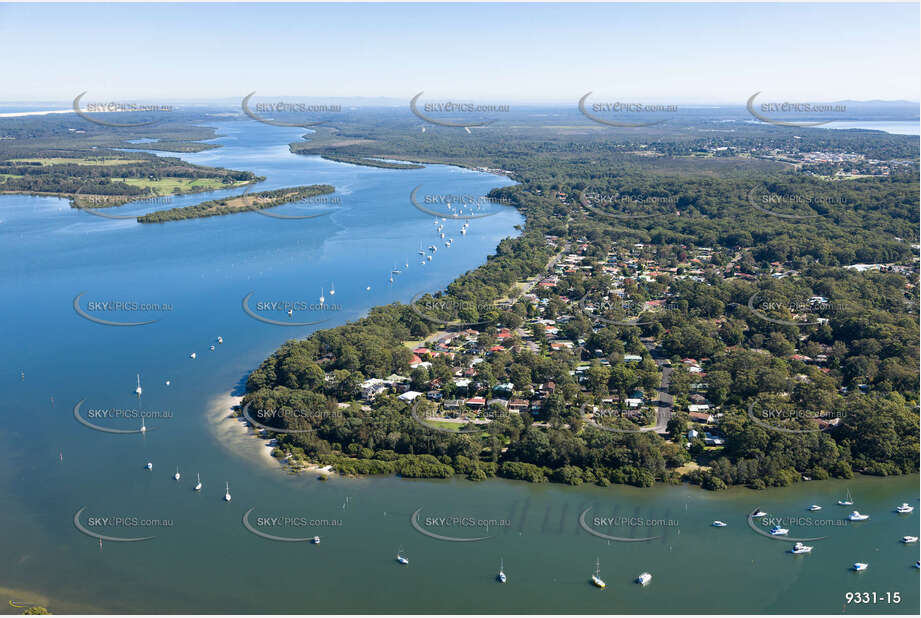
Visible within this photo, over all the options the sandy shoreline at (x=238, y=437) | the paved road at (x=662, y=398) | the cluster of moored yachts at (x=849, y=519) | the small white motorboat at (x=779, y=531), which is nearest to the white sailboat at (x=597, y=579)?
the cluster of moored yachts at (x=849, y=519)

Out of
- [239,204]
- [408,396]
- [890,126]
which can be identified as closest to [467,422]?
[408,396]

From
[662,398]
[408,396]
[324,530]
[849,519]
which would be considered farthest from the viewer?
[662,398]

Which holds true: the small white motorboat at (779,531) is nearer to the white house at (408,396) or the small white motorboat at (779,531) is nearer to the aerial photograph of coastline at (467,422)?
the aerial photograph of coastline at (467,422)

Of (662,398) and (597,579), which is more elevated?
(662,398)

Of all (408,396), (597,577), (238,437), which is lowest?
(597,577)

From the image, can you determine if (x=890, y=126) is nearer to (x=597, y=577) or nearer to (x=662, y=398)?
(x=662, y=398)

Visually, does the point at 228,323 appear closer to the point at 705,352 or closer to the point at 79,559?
the point at 79,559

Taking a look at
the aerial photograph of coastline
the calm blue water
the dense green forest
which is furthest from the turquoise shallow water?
the calm blue water
